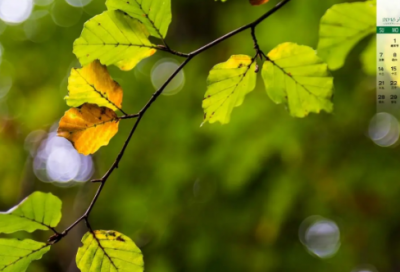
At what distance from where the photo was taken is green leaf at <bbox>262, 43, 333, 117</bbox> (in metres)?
0.40

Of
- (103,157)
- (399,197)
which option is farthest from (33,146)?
(399,197)

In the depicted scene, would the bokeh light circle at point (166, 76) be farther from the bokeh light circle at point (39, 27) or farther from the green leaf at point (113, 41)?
the green leaf at point (113, 41)

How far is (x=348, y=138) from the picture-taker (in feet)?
3.65

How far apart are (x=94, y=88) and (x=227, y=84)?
0.50 feet

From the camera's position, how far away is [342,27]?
17.6 inches

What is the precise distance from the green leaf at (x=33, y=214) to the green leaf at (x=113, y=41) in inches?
6.2

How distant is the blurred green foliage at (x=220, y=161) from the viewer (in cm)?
108

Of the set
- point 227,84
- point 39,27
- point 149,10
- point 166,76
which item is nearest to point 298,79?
point 227,84

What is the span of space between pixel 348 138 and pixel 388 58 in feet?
2.07

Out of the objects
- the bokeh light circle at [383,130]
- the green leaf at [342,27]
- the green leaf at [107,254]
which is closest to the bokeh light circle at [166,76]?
the bokeh light circle at [383,130]

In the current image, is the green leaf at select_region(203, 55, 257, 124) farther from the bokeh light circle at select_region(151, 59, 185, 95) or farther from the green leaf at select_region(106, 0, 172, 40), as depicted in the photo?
the bokeh light circle at select_region(151, 59, 185, 95)

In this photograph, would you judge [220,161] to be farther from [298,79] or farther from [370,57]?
[298,79]

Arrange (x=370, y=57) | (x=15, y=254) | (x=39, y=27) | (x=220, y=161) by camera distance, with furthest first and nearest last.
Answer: (x=39, y=27) → (x=220, y=161) → (x=370, y=57) → (x=15, y=254)

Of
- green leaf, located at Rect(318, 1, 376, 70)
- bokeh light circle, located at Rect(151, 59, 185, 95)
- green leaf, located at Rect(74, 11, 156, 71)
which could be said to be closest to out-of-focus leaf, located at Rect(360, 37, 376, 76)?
green leaf, located at Rect(318, 1, 376, 70)
